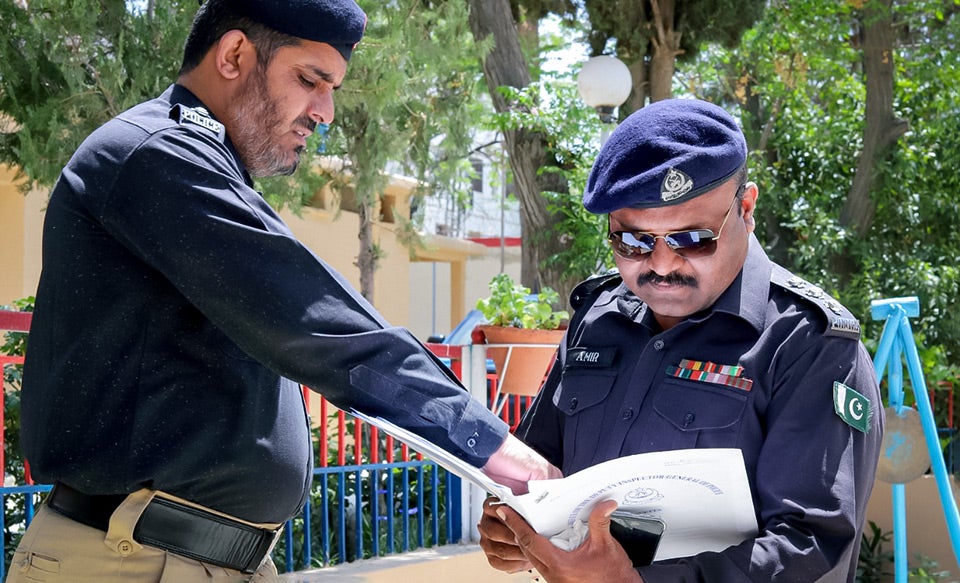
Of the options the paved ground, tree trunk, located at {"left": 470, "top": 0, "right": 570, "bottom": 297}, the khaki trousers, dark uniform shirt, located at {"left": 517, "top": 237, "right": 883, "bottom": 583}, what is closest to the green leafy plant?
the paved ground

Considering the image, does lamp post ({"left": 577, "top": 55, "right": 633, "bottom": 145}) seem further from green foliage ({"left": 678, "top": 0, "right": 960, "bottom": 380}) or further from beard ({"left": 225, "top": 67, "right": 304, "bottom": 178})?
beard ({"left": 225, "top": 67, "right": 304, "bottom": 178})

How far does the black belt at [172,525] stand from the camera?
183cm

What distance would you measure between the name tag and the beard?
753mm

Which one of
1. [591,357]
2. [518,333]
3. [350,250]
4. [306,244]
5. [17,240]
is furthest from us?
[350,250]

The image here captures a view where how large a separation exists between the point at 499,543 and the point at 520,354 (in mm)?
3294

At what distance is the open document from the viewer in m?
1.63

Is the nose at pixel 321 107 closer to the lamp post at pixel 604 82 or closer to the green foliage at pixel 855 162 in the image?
the lamp post at pixel 604 82

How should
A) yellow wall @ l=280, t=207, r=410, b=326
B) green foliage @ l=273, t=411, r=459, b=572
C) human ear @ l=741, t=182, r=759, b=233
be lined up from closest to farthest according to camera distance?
1. human ear @ l=741, t=182, r=759, b=233
2. green foliage @ l=273, t=411, r=459, b=572
3. yellow wall @ l=280, t=207, r=410, b=326

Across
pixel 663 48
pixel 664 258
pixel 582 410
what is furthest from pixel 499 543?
pixel 663 48

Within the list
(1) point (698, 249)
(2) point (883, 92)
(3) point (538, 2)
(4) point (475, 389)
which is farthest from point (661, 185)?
(2) point (883, 92)

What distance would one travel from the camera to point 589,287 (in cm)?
241

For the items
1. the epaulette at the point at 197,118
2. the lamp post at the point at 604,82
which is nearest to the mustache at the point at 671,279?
the epaulette at the point at 197,118

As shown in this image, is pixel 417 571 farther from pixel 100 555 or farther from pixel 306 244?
pixel 306 244

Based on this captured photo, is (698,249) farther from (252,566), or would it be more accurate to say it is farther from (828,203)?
(828,203)
